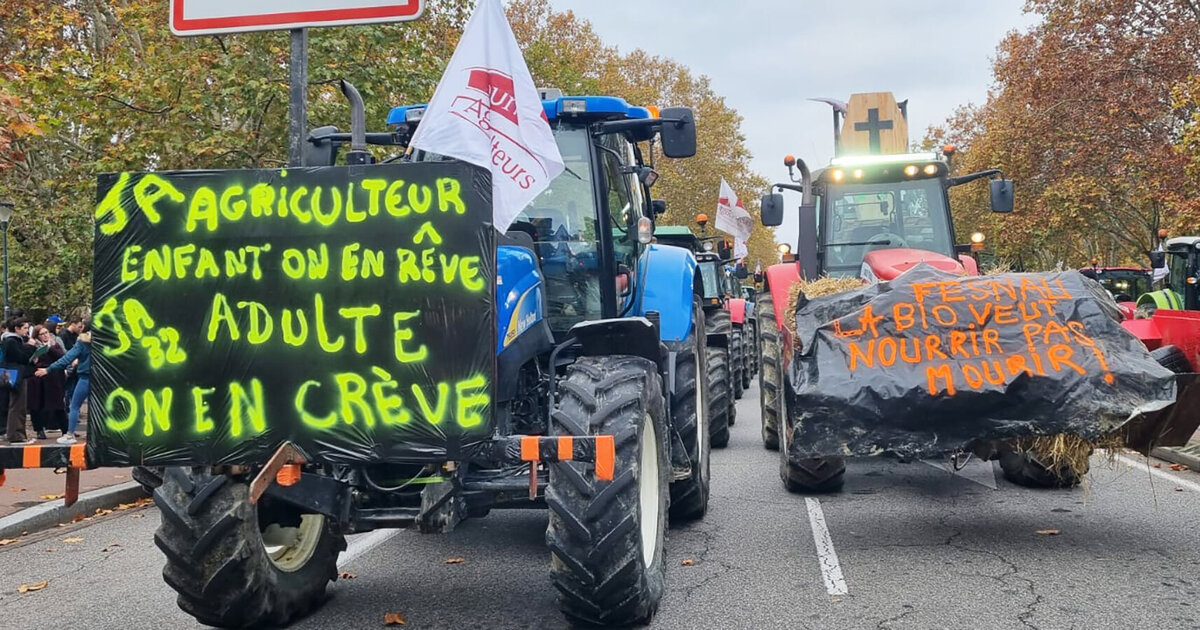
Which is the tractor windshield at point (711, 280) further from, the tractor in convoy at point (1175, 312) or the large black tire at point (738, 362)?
the tractor in convoy at point (1175, 312)

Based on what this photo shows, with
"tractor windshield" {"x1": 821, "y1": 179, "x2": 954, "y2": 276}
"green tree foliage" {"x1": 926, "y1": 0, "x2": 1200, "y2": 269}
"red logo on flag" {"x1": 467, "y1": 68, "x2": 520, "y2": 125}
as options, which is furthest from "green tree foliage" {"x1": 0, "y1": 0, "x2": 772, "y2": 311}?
"green tree foliage" {"x1": 926, "y1": 0, "x2": 1200, "y2": 269}

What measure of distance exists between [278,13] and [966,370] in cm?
425

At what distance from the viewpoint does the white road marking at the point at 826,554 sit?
5.82 m

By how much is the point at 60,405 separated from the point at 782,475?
1040 centimetres

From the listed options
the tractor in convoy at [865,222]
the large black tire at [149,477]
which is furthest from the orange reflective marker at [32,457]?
the tractor in convoy at [865,222]

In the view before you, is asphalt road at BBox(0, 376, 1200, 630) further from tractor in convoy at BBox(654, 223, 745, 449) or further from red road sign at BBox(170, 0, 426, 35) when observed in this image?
red road sign at BBox(170, 0, 426, 35)

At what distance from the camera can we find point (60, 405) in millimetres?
14492

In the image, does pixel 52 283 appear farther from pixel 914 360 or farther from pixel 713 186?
pixel 713 186

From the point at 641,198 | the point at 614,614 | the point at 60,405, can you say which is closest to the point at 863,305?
the point at 641,198

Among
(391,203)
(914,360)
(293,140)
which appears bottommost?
(914,360)

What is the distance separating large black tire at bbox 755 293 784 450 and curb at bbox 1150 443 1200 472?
11.3 ft

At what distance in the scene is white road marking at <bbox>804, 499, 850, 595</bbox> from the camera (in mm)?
5820

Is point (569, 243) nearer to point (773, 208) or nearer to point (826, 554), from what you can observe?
point (826, 554)

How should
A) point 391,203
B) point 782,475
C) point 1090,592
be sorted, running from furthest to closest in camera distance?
point 782,475
point 1090,592
point 391,203
